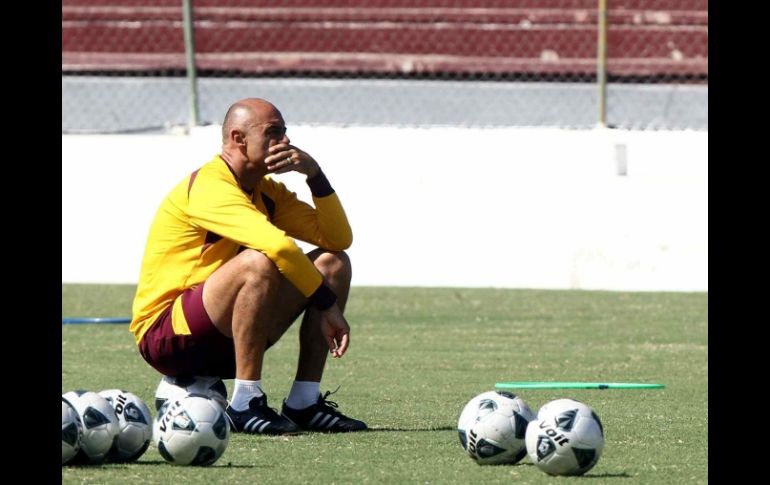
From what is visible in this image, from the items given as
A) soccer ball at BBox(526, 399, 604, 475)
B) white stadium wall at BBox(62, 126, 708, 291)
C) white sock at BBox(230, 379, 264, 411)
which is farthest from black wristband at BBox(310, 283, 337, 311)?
white stadium wall at BBox(62, 126, 708, 291)

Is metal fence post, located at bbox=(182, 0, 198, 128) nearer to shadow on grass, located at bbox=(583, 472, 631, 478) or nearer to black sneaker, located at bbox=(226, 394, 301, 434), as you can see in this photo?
black sneaker, located at bbox=(226, 394, 301, 434)

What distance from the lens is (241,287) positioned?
6.47 meters

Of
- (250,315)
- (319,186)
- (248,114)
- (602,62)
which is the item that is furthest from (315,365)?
(602,62)

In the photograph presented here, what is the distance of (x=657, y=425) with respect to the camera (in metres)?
6.83

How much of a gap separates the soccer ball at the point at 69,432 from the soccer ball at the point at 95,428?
55 mm

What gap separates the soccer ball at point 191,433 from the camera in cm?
564

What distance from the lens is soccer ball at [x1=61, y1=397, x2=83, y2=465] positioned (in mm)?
5492

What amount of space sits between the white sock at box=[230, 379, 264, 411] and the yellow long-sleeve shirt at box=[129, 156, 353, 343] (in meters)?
0.46

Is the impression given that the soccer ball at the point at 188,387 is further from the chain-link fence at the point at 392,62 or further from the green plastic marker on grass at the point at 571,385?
the chain-link fence at the point at 392,62

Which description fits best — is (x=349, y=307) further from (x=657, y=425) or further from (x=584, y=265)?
(x=657, y=425)

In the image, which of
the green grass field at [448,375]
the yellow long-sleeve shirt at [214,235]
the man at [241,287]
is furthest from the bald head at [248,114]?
the green grass field at [448,375]
